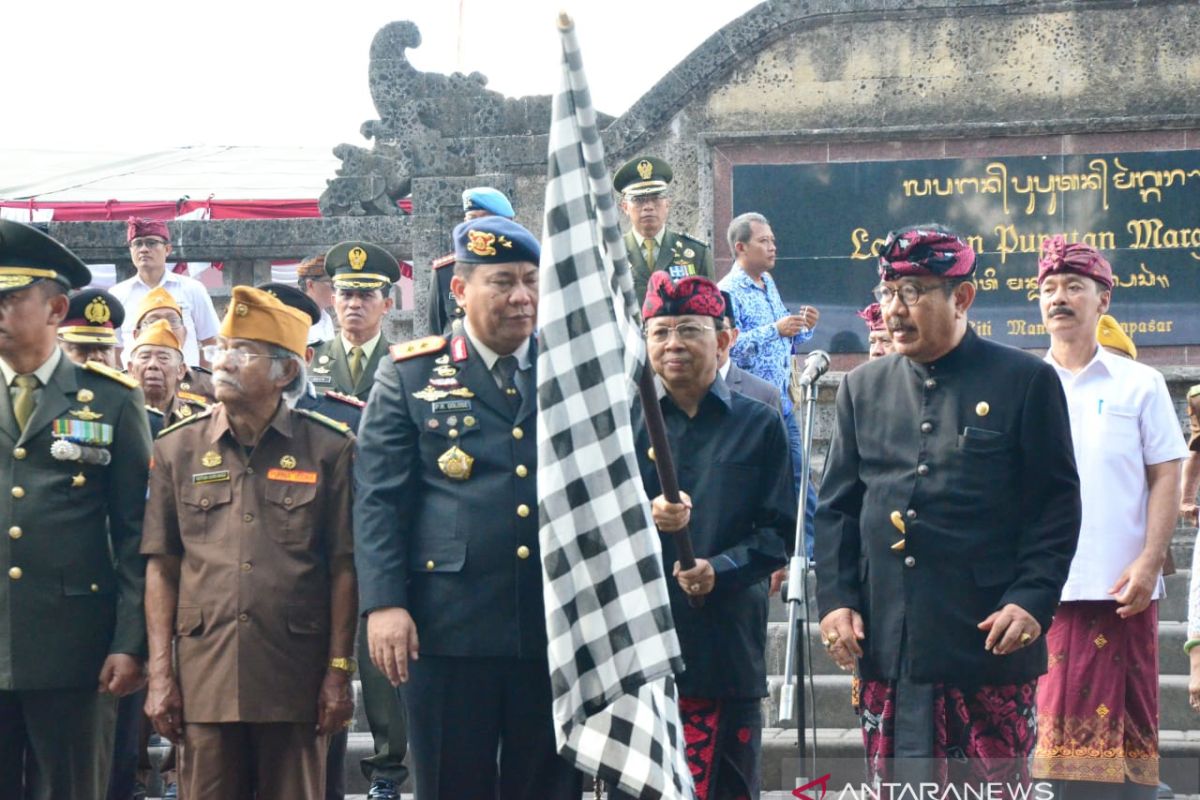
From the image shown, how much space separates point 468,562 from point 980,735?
5.15 ft

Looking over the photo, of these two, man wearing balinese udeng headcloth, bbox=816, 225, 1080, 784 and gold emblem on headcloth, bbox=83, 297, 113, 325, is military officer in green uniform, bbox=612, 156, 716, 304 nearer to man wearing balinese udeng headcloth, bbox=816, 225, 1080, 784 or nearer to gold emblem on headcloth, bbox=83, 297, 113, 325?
gold emblem on headcloth, bbox=83, 297, 113, 325

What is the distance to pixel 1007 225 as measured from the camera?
11250 millimetres

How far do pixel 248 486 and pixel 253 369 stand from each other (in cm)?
38

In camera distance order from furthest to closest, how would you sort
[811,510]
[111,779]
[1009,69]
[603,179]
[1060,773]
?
[1009,69] → [811,510] → [111,779] → [1060,773] → [603,179]

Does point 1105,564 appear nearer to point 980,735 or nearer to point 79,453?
point 980,735

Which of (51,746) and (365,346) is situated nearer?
(51,746)

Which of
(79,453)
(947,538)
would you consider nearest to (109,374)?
(79,453)

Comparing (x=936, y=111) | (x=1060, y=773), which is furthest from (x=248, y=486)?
(x=936, y=111)

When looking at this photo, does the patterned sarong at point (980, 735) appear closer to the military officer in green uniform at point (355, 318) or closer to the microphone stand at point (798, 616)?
the microphone stand at point (798, 616)

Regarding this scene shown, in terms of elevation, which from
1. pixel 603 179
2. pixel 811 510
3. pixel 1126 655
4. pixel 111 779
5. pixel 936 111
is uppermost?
pixel 936 111

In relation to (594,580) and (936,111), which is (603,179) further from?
(936,111)

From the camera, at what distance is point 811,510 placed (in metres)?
8.12

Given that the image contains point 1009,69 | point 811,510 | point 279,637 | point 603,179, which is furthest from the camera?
point 1009,69

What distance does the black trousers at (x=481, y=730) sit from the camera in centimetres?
523
